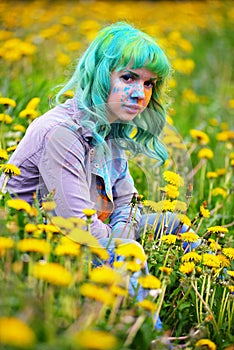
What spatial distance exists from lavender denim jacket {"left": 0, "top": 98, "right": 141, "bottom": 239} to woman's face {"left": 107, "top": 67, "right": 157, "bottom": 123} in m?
0.14

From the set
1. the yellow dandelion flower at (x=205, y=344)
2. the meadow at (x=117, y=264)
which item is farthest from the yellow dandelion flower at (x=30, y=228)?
the yellow dandelion flower at (x=205, y=344)

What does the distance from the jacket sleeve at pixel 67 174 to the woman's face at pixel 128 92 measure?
0.70 ft

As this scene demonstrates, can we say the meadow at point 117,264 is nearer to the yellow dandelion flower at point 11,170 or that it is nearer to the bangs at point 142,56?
the yellow dandelion flower at point 11,170

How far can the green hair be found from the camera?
2299 mm

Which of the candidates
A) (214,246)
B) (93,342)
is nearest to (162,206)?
(214,246)

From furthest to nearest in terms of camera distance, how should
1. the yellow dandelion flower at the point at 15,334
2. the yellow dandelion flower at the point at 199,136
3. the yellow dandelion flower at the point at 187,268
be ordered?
1. the yellow dandelion flower at the point at 199,136
2. the yellow dandelion flower at the point at 187,268
3. the yellow dandelion flower at the point at 15,334

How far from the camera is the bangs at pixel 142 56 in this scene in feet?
7.50

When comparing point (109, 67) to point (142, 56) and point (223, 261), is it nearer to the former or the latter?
point (142, 56)

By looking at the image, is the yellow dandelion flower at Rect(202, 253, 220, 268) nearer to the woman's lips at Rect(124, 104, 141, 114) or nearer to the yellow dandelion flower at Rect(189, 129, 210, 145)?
the woman's lips at Rect(124, 104, 141, 114)

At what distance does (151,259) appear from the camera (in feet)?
6.88

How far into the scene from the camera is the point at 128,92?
2328 millimetres

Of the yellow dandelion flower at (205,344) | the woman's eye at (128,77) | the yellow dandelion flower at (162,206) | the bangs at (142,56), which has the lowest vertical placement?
the yellow dandelion flower at (205,344)

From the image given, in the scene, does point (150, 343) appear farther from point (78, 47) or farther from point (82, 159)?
point (78, 47)

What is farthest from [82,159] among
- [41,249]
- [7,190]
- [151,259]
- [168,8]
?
[168,8]
